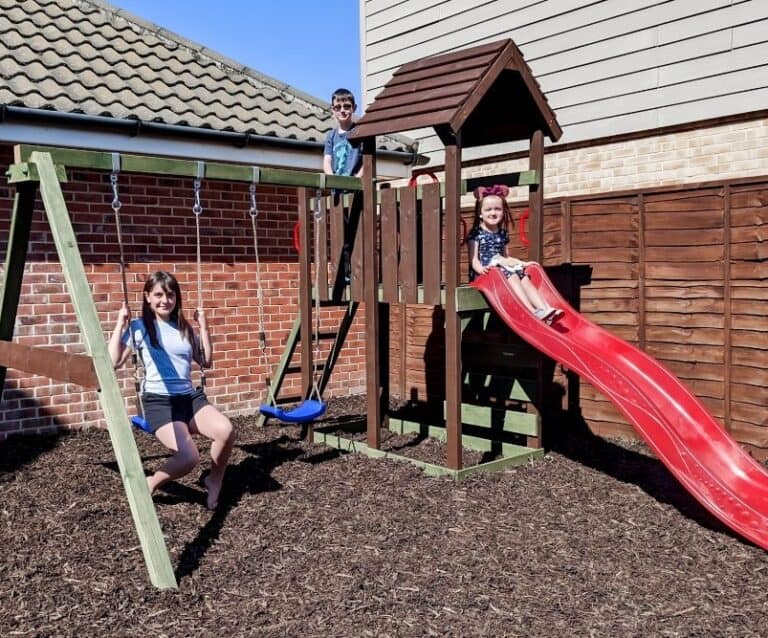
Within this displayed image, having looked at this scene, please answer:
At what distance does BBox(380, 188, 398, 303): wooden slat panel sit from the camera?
600 cm

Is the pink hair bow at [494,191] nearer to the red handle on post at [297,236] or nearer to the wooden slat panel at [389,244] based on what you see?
the wooden slat panel at [389,244]

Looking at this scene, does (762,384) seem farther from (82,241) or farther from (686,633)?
(82,241)

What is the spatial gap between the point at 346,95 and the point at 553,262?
2250 millimetres

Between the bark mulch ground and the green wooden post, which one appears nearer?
the bark mulch ground

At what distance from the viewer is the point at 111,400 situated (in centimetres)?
395

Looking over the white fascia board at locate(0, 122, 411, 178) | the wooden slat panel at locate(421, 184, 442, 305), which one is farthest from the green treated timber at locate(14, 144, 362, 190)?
the white fascia board at locate(0, 122, 411, 178)

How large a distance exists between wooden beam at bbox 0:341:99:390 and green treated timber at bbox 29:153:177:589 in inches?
4.0

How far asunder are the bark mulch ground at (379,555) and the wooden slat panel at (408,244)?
4.20 ft

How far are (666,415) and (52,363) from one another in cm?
345

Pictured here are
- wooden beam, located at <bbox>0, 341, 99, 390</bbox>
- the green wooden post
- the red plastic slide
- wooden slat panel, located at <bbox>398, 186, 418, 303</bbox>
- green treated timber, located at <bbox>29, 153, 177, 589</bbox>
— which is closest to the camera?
green treated timber, located at <bbox>29, 153, 177, 589</bbox>

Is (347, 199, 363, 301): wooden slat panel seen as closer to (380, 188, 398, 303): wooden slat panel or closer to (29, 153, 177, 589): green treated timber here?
(380, 188, 398, 303): wooden slat panel

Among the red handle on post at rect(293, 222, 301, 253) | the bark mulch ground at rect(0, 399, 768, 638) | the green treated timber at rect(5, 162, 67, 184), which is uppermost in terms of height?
the green treated timber at rect(5, 162, 67, 184)

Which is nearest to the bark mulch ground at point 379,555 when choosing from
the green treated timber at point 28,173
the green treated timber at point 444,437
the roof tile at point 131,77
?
the green treated timber at point 444,437

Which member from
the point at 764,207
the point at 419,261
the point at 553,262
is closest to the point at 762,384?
the point at 764,207
